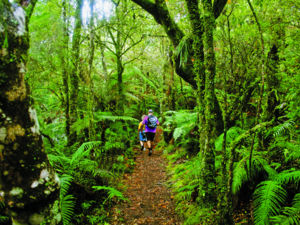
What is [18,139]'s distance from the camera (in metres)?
1.62

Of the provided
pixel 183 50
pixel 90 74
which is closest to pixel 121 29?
pixel 90 74

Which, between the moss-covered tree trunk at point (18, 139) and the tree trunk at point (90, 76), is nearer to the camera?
the moss-covered tree trunk at point (18, 139)

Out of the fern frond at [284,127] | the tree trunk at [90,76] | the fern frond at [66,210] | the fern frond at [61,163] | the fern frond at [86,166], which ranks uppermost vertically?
the tree trunk at [90,76]

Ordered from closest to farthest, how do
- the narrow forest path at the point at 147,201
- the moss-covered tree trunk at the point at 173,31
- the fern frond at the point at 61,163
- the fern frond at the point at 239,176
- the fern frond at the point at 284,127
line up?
the fern frond at the point at 239,176 → the fern frond at the point at 284,127 → the narrow forest path at the point at 147,201 → the fern frond at the point at 61,163 → the moss-covered tree trunk at the point at 173,31

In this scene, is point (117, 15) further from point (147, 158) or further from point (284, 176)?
point (284, 176)

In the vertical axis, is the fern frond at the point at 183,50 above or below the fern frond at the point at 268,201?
above

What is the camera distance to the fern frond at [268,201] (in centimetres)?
272

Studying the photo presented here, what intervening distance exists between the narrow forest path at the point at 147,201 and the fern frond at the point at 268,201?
1.61 metres

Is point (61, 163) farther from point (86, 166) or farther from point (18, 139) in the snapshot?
point (18, 139)

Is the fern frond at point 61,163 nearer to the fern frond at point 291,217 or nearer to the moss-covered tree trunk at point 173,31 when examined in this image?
the moss-covered tree trunk at point 173,31

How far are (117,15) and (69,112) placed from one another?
4.01m

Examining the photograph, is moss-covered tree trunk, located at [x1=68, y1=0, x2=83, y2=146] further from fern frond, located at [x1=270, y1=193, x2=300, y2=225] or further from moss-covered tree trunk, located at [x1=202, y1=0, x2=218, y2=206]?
fern frond, located at [x1=270, y1=193, x2=300, y2=225]

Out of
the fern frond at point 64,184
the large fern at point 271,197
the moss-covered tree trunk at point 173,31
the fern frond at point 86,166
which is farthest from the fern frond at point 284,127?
the fern frond at point 64,184

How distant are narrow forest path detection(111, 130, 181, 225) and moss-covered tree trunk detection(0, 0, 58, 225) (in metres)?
2.81
